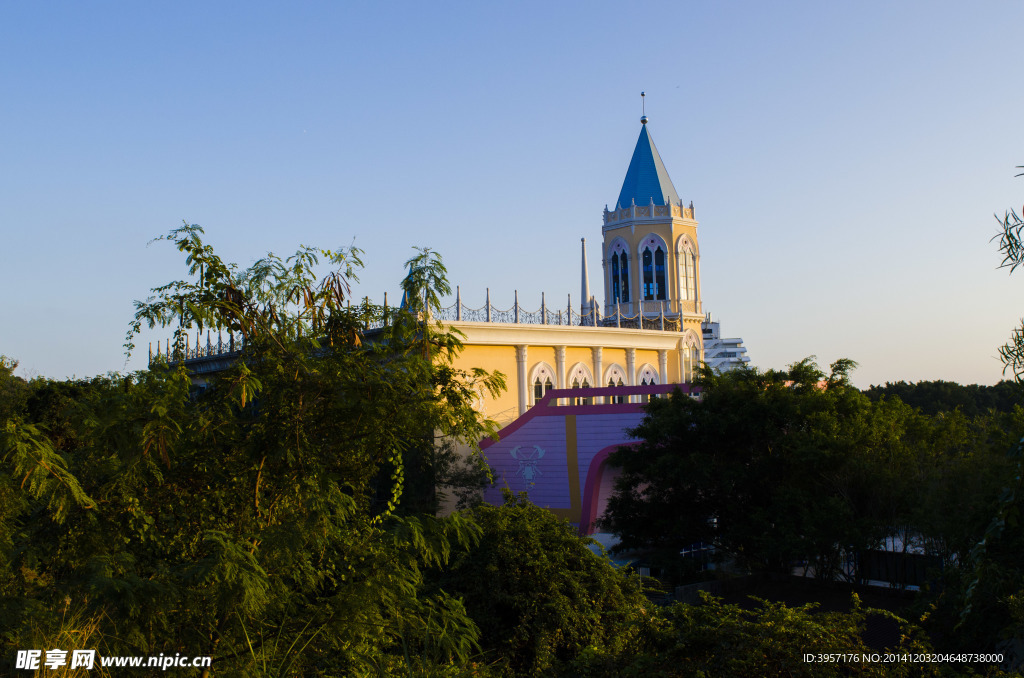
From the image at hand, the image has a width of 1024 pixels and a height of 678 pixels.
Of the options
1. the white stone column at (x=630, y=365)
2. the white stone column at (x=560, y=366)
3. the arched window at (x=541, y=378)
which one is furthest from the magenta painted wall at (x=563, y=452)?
the white stone column at (x=630, y=365)

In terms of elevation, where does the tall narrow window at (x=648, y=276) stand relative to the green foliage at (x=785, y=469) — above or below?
above

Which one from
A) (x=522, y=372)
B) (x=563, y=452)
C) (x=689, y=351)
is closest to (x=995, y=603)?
(x=563, y=452)

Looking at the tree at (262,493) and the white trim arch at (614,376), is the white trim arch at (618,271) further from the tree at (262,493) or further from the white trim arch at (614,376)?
the tree at (262,493)

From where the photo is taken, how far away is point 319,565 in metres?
8.20

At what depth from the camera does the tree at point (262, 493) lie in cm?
743

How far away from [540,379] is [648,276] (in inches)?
456

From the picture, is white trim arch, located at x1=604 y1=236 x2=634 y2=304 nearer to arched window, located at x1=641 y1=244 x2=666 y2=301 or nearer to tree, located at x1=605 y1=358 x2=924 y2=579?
arched window, located at x1=641 y1=244 x2=666 y2=301

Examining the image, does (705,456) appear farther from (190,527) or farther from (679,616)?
Answer: (190,527)

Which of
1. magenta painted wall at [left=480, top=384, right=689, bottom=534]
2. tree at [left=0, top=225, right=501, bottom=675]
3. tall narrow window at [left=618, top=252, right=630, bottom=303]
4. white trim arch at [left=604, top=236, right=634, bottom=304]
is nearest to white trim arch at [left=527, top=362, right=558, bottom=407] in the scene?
magenta painted wall at [left=480, top=384, right=689, bottom=534]

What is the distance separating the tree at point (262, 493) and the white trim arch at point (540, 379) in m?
25.9

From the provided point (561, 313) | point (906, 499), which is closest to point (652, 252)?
point (561, 313)

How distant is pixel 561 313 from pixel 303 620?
94.0 ft

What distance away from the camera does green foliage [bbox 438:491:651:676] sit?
539 inches

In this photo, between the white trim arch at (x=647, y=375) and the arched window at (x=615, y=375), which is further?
the white trim arch at (x=647, y=375)
